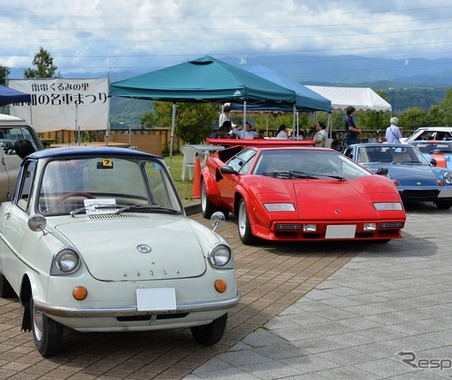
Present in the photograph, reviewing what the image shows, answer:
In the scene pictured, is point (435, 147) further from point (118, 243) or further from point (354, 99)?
point (354, 99)

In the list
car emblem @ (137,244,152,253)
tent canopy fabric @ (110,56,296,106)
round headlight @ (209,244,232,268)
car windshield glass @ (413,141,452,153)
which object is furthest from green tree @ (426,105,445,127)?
car emblem @ (137,244,152,253)

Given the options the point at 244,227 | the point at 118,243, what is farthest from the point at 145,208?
the point at 244,227

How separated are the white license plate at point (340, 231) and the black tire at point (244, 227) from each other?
3.28ft

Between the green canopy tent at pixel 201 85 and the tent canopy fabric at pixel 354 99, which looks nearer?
the green canopy tent at pixel 201 85

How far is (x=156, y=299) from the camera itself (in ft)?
14.5

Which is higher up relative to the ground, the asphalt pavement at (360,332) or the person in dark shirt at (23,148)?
the person in dark shirt at (23,148)

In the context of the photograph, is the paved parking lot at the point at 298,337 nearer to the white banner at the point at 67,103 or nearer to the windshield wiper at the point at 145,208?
the windshield wiper at the point at 145,208

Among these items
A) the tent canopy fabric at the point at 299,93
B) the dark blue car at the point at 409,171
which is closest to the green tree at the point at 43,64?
the tent canopy fabric at the point at 299,93

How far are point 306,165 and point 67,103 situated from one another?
11083 mm

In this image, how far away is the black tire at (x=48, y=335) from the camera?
452 cm

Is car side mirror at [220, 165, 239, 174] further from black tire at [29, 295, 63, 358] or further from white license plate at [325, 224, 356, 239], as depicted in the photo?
black tire at [29, 295, 63, 358]

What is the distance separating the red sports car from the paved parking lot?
22.4 inches

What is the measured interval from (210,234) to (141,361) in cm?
103

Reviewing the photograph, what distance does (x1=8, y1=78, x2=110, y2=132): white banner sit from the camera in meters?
19.1
